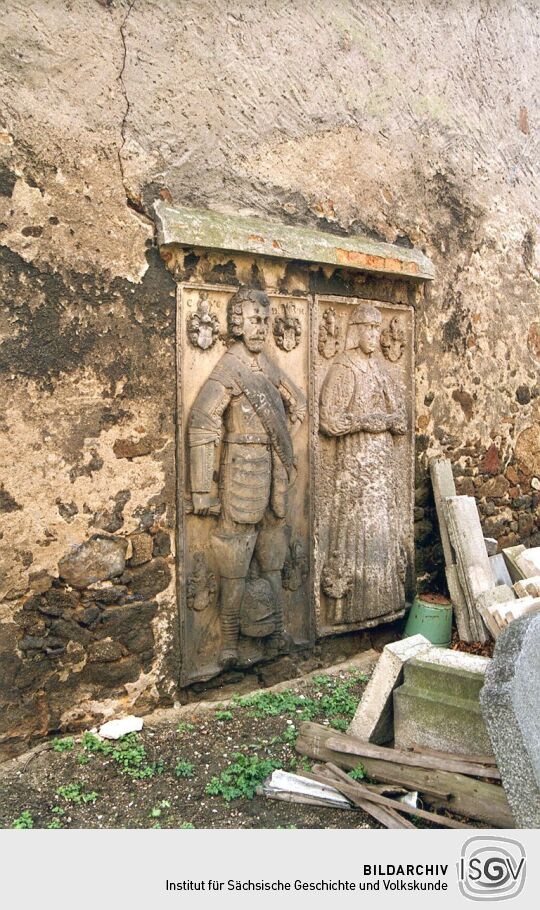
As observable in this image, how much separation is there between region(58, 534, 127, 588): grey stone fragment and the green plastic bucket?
7.34ft

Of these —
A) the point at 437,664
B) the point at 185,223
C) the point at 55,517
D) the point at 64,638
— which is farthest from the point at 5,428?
the point at 437,664

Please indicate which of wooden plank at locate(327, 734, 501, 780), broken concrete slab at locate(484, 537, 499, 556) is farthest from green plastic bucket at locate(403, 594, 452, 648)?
wooden plank at locate(327, 734, 501, 780)

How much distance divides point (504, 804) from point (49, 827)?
1852 millimetres

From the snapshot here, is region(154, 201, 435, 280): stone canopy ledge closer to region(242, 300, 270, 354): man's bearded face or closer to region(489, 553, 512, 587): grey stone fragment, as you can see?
region(242, 300, 270, 354): man's bearded face

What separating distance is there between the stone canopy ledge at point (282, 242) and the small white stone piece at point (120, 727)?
245 cm

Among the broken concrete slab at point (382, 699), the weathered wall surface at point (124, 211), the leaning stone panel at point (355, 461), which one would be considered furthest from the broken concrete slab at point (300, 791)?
the leaning stone panel at point (355, 461)

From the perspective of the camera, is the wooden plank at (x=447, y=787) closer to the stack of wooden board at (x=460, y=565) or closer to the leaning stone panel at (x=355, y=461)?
the leaning stone panel at (x=355, y=461)

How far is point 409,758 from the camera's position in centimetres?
323

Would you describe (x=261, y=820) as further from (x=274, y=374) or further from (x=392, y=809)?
(x=274, y=374)

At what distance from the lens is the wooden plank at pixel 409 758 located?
3.10m

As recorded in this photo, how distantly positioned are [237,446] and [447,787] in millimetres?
1979

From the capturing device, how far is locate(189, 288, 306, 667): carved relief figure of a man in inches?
156

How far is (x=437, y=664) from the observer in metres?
3.43

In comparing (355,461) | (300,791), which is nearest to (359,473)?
(355,461)
